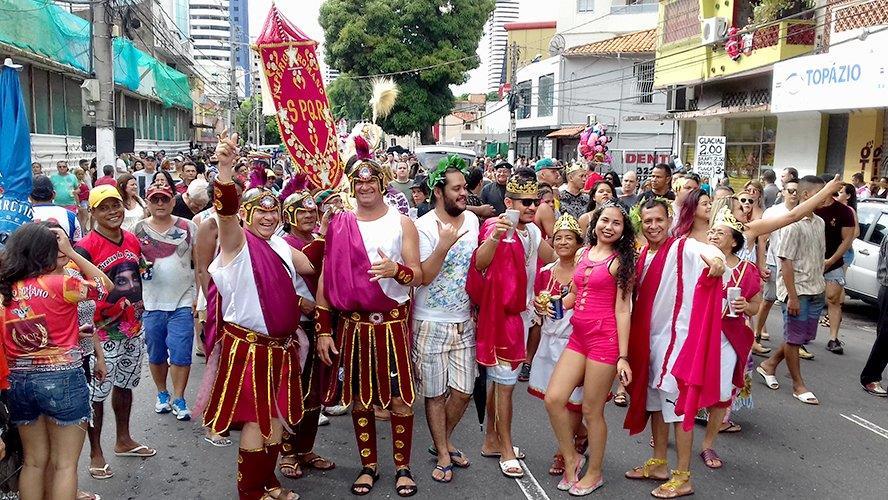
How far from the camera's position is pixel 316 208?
4.95 meters

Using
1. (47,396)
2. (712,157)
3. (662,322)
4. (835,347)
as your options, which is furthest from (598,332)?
(712,157)

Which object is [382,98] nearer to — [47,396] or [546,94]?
[47,396]

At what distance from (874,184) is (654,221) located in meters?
10.7

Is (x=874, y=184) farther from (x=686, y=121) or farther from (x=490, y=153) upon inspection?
(x=490, y=153)

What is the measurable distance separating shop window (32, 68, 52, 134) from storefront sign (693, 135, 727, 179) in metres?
14.6

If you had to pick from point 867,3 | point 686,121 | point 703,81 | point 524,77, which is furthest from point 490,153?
point 867,3

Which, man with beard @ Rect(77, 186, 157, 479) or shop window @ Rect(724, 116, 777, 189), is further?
shop window @ Rect(724, 116, 777, 189)

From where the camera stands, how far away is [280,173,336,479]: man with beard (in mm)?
4559

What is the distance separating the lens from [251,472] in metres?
3.93

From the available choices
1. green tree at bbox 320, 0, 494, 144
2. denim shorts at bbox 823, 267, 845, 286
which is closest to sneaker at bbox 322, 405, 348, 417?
denim shorts at bbox 823, 267, 845, 286

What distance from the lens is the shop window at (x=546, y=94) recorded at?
3559cm

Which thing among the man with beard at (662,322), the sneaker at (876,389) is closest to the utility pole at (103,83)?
the man with beard at (662,322)

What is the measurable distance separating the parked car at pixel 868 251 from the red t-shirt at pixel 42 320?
932 centimetres

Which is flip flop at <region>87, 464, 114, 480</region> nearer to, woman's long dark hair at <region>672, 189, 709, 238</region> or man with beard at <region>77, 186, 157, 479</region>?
man with beard at <region>77, 186, 157, 479</region>
